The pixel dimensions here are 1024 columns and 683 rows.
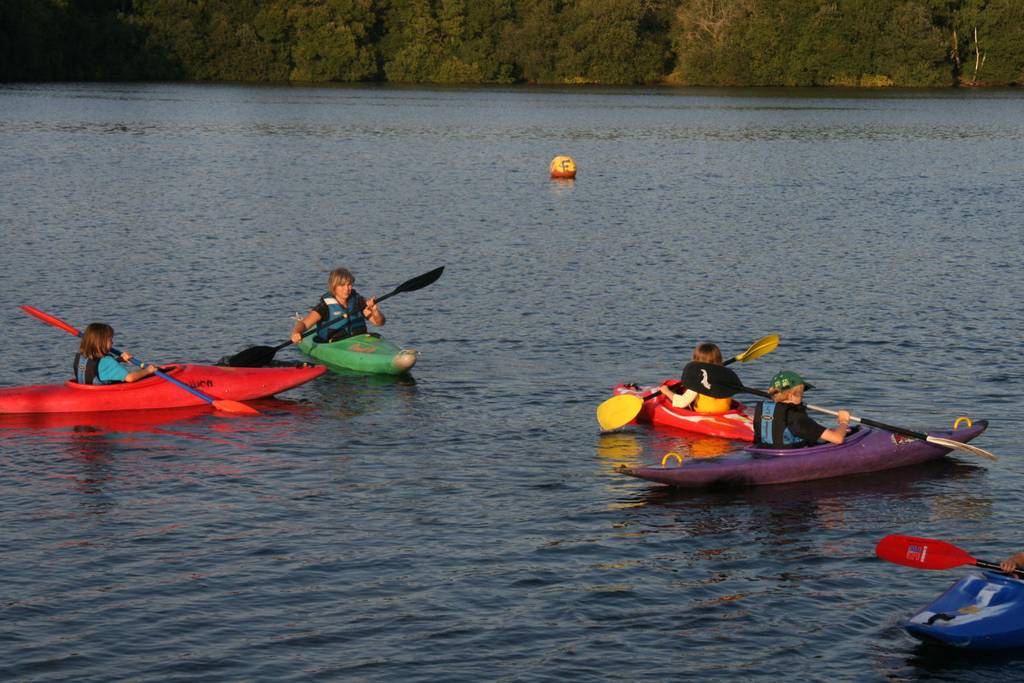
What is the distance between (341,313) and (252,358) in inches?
64.6

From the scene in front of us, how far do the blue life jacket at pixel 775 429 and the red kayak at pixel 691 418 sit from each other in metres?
1.40

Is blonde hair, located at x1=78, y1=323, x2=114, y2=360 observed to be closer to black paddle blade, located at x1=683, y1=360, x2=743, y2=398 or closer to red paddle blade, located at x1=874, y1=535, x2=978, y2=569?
black paddle blade, located at x1=683, y1=360, x2=743, y2=398

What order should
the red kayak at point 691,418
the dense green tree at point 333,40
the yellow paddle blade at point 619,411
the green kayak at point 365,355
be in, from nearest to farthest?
the red kayak at point 691,418 < the yellow paddle blade at point 619,411 < the green kayak at point 365,355 < the dense green tree at point 333,40

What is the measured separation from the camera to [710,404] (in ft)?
62.4

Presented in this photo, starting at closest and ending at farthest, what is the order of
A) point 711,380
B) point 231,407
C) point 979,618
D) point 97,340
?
point 979,618 < point 711,380 < point 97,340 < point 231,407

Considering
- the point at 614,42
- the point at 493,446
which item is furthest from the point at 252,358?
the point at 614,42

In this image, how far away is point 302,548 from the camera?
1497 centimetres

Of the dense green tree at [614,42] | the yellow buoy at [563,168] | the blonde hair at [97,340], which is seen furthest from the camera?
the dense green tree at [614,42]

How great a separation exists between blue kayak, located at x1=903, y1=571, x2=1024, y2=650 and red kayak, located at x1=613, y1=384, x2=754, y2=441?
20.4 ft

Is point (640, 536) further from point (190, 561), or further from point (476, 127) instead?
point (476, 127)

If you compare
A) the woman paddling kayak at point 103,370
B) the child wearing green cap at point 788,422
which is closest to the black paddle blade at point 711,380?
the child wearing green cap at point 788,422

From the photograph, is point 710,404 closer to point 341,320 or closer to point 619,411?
point 619,411

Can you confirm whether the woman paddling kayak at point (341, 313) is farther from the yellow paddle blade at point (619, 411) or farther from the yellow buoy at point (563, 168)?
the yellow buoy at point (563, 168)

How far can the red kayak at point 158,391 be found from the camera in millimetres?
19688
